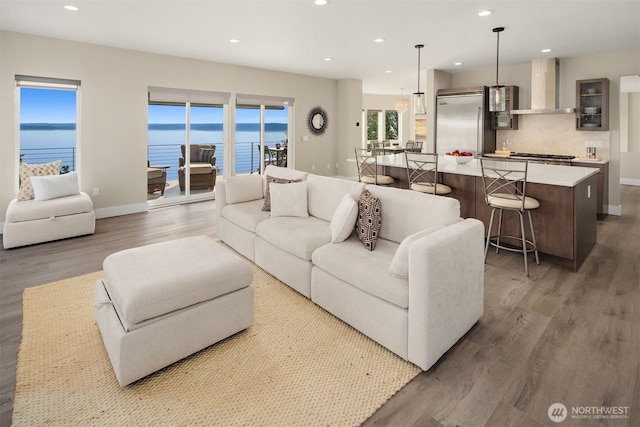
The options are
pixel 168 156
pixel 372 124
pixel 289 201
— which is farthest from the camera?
pixel 372 124

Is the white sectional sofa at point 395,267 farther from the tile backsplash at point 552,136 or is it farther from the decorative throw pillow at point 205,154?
the tile backsplash at point 552,136

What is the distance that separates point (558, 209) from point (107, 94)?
625 centimetres

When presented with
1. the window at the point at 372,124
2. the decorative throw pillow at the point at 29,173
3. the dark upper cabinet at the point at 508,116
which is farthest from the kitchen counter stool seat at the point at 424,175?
the window at the point at 372,124

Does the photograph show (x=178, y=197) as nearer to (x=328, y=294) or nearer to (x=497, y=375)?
(x=328, y=294)

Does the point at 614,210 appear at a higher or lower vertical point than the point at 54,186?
lower

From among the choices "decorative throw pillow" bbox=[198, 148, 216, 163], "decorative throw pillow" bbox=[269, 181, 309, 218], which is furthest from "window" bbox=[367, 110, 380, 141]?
"decorative throw pillow" bbox=[269, 181, 309, 218]

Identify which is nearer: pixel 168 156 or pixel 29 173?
pixel 29 173

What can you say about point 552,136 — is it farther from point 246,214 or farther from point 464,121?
point 246,214

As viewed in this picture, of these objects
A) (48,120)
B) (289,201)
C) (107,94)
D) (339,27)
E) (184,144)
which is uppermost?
(339,27)

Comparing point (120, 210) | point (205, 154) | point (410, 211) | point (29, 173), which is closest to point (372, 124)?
point (205, 154)

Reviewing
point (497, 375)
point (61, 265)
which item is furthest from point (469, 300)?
point (61, 265)

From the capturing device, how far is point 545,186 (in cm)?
355

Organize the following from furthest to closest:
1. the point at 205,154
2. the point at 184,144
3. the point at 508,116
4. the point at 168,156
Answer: the point at 205,154
the point at 168,156
the point at 184,144
the point at 508,116

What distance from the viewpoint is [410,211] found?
2639 millimetres
